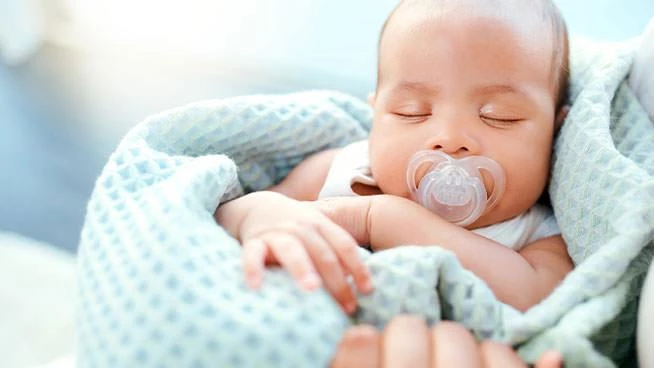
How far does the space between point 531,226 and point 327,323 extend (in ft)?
1.36

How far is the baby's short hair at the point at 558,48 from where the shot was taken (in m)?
0.95

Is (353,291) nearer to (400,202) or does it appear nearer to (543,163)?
(400,202)

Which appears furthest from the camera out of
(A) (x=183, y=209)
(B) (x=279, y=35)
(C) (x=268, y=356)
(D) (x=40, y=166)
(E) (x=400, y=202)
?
(D) (x=40, y=166)

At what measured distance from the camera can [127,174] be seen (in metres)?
0.84

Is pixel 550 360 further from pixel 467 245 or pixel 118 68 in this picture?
pixel 118 68

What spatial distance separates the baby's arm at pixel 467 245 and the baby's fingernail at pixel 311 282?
0.70ft

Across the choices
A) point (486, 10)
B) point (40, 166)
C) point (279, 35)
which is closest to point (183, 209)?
point (486, 10)

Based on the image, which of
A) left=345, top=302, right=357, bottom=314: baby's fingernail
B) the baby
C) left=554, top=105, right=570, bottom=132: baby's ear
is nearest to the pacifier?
the baby

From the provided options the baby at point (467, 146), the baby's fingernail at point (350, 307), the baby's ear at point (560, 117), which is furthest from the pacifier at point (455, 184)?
the baby's fingernail at point (350, 307)

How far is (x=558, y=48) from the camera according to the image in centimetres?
96

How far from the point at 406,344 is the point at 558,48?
496 mm

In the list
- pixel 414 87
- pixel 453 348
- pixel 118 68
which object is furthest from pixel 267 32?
pixel 453 348

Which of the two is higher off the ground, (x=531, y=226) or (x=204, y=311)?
(x=204, y=311)

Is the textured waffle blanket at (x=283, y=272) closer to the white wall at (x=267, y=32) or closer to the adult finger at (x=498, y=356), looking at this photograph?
the adult finger at (x=498, y=356)
